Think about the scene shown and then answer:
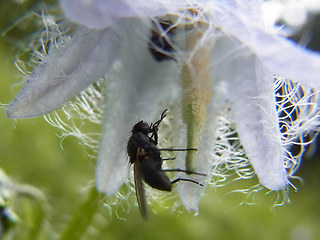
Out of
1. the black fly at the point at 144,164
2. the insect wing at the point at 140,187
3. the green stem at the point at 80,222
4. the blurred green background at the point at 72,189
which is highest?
the black fly at the point at 144,164

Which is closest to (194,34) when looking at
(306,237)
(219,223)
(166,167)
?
(166,167)

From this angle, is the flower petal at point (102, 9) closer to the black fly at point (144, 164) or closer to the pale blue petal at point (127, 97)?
the pale blue petal at point (127, 97)

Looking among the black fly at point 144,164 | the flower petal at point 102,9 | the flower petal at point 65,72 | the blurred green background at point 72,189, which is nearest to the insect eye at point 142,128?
the black fly at point 144,164

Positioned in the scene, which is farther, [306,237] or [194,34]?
[306,237]

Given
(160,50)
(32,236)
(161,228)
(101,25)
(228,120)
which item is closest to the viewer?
(101,25)

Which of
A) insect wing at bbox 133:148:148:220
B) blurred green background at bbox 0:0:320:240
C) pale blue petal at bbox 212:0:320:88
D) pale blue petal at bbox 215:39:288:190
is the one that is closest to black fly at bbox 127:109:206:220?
insect wing at bbox 133:148:148:220

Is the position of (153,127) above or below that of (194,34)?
below

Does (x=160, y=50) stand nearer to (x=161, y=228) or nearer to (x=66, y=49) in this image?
(x=66, y=49)

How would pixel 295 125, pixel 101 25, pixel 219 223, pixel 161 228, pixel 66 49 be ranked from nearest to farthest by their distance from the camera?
pixel 101 25 < pixel 66 49 < pixel 295 125 < pixel 161 228 < pixel 219 223

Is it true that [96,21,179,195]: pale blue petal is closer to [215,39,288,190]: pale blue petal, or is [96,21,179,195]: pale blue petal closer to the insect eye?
the insect eye
